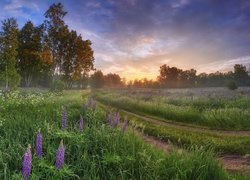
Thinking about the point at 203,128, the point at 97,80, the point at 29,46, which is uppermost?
the point at 29,46

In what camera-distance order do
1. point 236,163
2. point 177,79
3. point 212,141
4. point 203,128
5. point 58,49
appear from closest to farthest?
1. point 236,163
2. point 212,141
3. point 203,128
4. point 58,49
5. point 177,79

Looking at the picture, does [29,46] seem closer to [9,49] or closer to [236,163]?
[9,49]

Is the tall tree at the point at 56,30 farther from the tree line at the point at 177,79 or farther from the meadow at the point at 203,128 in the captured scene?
the tree line at the point at 177,79

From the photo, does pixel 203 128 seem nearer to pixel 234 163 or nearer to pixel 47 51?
pixel 234 163

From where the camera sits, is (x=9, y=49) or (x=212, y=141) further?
(x=9, y=49)

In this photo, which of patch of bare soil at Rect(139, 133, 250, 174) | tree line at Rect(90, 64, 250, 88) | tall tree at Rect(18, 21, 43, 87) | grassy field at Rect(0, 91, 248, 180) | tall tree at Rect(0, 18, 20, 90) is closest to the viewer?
grassy field at Rect(0, 91, 248, 180)

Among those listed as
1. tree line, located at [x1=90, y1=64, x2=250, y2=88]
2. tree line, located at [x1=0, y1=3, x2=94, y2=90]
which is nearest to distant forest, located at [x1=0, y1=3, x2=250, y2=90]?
tree line, located at [x1=0, y1=3, x2=94, y2=90]

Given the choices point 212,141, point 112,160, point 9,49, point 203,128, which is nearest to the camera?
point 112,160

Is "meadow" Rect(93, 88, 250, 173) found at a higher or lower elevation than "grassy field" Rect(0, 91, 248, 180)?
lower

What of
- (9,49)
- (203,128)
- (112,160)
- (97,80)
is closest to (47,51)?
(9,49)

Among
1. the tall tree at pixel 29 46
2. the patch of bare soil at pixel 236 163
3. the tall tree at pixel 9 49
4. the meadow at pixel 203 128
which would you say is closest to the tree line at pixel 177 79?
the tall tree at pixel 29 46

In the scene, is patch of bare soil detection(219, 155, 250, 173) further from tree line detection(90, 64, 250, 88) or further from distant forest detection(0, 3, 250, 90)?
tree line detection(90, 64, 250, 88)

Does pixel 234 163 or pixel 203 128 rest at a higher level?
pixel 203 128

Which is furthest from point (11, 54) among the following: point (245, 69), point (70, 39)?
point (245, 69)
